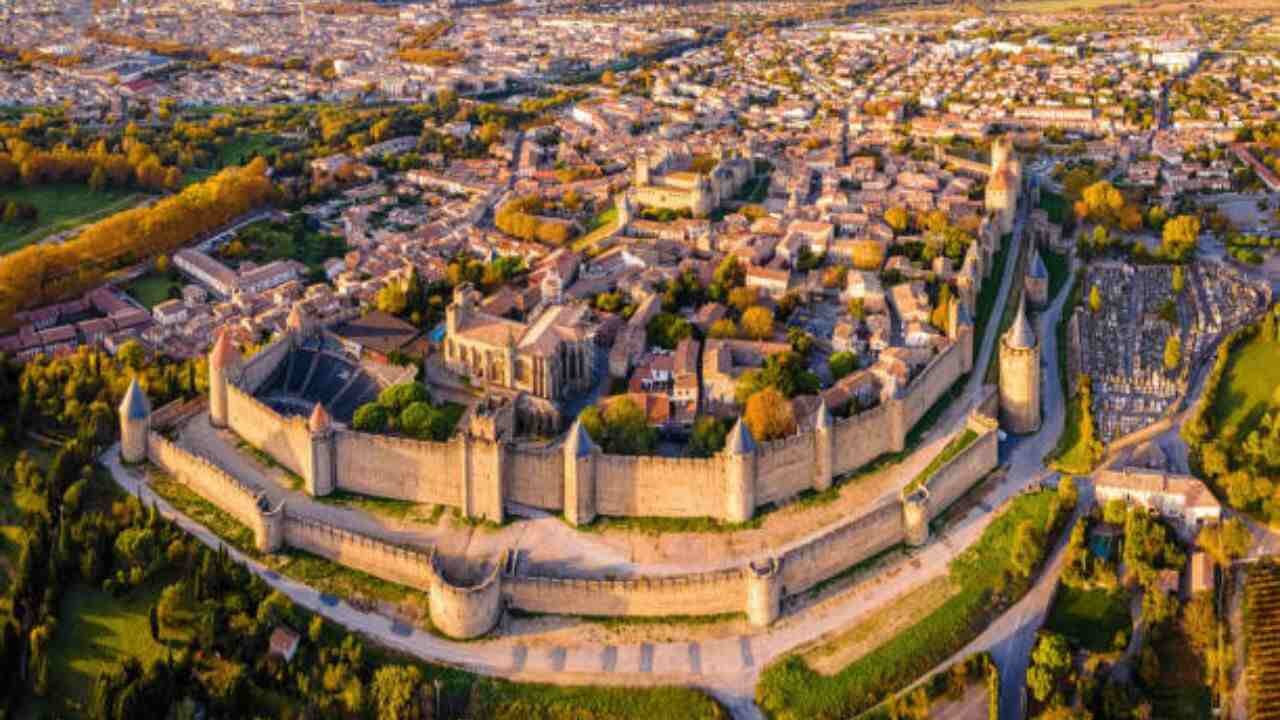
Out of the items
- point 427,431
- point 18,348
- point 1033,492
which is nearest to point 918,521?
point 1033,492

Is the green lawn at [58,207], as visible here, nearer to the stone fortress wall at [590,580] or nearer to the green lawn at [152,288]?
the green lawn at [152,288]

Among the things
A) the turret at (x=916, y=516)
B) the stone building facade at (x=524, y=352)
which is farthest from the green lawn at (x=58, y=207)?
the turret at (x=916, y=516)

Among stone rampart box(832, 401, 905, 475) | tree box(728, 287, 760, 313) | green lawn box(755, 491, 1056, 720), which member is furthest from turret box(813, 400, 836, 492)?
tree box(728, 287, 760, 313)

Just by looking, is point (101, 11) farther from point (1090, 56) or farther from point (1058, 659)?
point (1058, 659)

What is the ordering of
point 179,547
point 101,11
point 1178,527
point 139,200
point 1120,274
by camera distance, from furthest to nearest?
point 101,11
point 139,200
point 1120,274
point 1178,527
point 179,547

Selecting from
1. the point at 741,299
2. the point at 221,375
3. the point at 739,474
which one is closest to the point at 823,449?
the point at 739,474

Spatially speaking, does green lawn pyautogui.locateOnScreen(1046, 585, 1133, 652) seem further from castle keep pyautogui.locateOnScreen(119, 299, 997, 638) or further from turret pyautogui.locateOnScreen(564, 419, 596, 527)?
turret pyautogui.locateOnScreen(564, 419, 596, 527)
